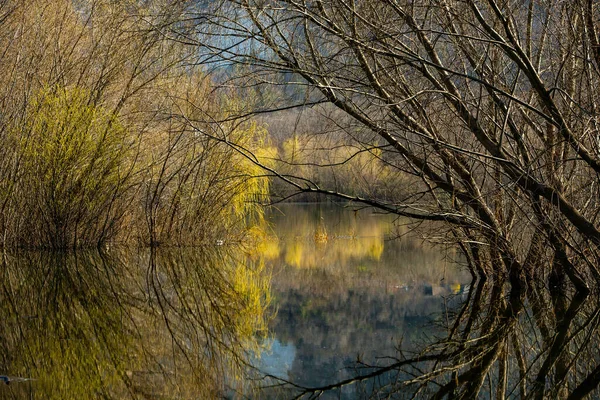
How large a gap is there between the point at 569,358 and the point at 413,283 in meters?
3.18

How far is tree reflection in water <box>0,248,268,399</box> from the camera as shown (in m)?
3.32

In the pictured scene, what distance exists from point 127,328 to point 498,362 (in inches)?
84.3

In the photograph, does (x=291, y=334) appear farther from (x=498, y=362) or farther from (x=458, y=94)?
(x=458, y=94)

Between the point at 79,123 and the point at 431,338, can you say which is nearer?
the point at 431,338

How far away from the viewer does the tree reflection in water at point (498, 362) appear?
326cm

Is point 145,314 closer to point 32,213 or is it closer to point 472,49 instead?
point 472,49

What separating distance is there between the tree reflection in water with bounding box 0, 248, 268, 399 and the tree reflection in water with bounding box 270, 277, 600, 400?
62 cm

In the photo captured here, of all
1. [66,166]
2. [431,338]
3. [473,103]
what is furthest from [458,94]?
[66,166]

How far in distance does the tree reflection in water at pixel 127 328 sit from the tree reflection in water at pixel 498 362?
2.03ft

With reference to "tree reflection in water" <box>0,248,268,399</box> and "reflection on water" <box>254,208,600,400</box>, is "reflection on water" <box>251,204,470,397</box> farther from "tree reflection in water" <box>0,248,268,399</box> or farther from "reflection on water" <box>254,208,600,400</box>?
"tree reflection in water" <box>0,248,268,399</box>

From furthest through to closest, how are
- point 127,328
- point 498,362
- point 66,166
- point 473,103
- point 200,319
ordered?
point 66,166 → point 473,103 → point 200,319 → point 127,328 → point 498,362

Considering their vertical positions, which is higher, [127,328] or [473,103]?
[473,103]

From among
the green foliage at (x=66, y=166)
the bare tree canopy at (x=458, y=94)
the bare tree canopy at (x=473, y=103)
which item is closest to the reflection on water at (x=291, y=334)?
the bare tree canopy at (x=473, y=103)

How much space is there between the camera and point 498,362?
3750 mm
